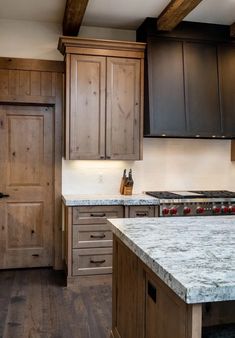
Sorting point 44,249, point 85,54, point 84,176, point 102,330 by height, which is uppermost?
point 85,54

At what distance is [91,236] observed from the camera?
3.76 m

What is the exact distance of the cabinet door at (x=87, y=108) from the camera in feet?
12.9

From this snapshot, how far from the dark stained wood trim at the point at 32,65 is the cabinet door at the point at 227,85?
1939 mm

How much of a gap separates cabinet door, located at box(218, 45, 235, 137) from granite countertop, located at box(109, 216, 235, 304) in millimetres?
2075

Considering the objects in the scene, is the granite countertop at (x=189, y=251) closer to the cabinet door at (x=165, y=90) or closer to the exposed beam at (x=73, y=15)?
the cabinet door at (x=165, y=90)

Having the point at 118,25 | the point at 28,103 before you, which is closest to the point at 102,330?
the point at 28,103

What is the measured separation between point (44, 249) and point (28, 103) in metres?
1.78

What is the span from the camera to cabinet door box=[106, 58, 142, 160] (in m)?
4.03

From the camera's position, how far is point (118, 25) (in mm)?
4305

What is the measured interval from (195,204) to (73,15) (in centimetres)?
239

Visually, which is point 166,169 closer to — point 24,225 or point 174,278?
point 24,225

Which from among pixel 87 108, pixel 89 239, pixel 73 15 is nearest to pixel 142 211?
pixel 89 239

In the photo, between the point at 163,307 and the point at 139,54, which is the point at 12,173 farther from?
the point at 163,307

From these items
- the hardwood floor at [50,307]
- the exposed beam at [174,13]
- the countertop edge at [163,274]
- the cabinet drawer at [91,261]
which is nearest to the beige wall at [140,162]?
the exposed beam at [174,13]
